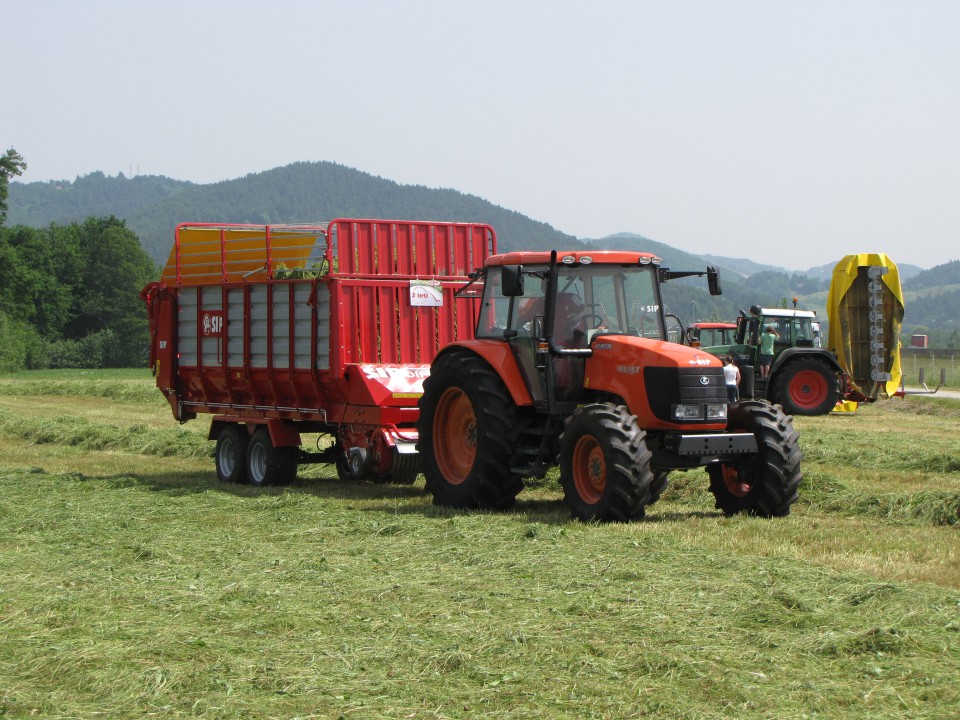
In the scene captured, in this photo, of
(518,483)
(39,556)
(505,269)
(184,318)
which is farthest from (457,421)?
(184,318)

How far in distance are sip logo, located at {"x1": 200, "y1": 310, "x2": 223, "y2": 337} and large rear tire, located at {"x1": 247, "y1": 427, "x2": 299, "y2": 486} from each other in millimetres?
1367

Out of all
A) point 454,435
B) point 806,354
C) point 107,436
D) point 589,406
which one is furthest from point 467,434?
point 806,354

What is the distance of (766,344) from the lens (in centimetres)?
2473

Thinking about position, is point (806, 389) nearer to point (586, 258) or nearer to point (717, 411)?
point (586, 258)

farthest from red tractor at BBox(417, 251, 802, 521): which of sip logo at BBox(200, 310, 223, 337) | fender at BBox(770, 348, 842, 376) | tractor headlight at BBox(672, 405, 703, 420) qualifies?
fender at BBox(770, 348, 842, 376)

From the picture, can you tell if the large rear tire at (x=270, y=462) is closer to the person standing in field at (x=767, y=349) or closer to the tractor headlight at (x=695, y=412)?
the tractor headlight at (x=695, y=412)

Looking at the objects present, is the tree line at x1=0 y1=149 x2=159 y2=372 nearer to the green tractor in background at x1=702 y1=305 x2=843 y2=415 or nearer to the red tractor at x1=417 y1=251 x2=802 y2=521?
the green tractor in background at x1=702 y1=305 x2=843 y2=415

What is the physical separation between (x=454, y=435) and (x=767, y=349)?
46.1ft

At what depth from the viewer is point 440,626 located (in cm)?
646

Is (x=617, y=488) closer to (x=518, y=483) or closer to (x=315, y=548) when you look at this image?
(x=518, y=483)

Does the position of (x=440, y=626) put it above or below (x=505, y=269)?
below

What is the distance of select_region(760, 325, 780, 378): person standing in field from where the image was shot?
81.1 ft

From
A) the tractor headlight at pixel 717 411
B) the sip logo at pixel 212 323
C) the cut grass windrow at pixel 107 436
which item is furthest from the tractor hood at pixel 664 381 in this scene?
the cut grass windrow at pixel 107 436

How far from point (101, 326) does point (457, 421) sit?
233ft
